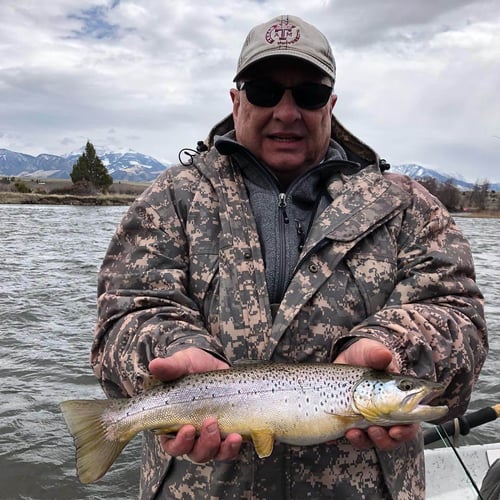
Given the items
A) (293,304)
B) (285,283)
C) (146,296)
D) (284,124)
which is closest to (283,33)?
(284,124)

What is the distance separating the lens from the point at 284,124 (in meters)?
2.85

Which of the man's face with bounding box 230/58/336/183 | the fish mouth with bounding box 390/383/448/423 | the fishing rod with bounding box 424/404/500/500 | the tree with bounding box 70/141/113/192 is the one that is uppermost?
the tree with bounding box 70/141/113/192

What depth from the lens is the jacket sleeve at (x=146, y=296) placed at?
2.47 m

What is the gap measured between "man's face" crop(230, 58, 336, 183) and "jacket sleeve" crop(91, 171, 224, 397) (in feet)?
1.32

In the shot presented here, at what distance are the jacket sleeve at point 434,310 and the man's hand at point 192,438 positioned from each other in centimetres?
72

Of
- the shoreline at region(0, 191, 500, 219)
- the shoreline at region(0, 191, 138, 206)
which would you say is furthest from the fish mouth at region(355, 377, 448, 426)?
the shoreline at region(0, 191, 138, 206)

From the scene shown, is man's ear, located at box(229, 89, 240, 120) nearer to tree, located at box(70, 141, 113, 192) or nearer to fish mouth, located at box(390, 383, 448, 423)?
fish mouth, located at box(390, 383, 448, 423)

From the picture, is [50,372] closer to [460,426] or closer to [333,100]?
[460,426]

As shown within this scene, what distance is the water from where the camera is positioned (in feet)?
21.9

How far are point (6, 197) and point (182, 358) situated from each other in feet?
216

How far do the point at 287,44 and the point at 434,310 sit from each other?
1418mm

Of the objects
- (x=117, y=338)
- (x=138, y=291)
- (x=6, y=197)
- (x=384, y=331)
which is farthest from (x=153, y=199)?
(x=6, y=197)

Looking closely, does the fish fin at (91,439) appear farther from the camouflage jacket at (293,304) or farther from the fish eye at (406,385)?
the fish eye at (406,385)

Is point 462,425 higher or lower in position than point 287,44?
lower
